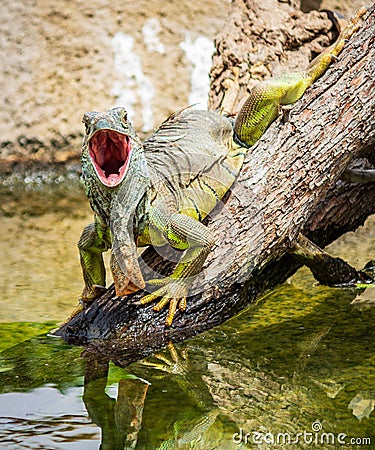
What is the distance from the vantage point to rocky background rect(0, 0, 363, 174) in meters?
9.45

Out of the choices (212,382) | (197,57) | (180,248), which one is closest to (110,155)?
(180,248)

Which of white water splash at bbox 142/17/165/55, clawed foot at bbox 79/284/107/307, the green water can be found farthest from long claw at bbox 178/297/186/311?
white water splash at bbox 142/17/165/55

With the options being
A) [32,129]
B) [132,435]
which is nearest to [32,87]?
[32,129]

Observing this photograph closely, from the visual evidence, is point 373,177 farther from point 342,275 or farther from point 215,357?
point 215,357

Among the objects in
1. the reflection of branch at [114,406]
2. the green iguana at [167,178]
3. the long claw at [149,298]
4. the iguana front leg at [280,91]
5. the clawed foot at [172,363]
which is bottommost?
the reflection of branch at [114,406]

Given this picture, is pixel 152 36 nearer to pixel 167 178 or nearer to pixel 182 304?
pixel 167 178

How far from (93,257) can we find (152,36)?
612 cm

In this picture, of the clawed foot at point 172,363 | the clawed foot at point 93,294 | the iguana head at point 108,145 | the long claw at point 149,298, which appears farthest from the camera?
the clawed foot at point 93,294

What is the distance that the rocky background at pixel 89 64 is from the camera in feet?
31.0

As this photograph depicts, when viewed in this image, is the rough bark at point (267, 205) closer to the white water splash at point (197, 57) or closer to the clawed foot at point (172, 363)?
the clawed foot at point (172, 363)

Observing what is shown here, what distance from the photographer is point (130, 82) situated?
985 cm

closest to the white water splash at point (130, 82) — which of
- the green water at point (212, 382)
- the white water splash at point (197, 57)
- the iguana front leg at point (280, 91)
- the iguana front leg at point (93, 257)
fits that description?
the white water splash at point (197, 57)

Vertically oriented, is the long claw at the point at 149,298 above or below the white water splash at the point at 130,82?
below

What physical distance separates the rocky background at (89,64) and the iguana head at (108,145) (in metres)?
5.80
